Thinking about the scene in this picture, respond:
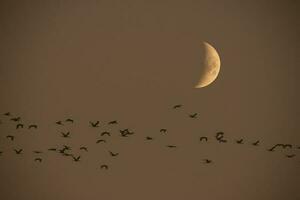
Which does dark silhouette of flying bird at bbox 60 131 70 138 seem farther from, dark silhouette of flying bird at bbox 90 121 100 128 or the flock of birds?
dark silhouette of flying bird at bbox 90 121 100 128

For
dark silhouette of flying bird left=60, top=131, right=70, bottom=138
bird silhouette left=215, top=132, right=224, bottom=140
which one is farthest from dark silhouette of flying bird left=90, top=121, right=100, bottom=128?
bird silhouette left=215, top=132, right=224, bottom=140

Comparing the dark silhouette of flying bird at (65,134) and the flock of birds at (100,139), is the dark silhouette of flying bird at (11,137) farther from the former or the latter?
the dark silhouette of flying bird at (65,134)

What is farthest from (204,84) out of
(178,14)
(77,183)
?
(77,183)

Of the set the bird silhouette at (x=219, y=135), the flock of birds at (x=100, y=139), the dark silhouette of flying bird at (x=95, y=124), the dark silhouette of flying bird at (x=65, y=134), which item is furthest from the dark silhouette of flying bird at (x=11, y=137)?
the bird silhouette at (x=219, y=135)

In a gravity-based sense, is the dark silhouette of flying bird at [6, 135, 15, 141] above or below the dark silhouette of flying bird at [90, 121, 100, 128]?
below

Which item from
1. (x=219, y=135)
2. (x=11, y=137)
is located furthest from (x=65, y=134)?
(x=219, y=135)

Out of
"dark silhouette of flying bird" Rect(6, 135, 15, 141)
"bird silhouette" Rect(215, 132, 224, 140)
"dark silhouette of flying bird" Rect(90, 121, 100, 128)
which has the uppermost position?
"dark silhouette of flying bird" Rect(90, 121, 100, 128)

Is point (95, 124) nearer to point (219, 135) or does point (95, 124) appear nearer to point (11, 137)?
point (11, 137)

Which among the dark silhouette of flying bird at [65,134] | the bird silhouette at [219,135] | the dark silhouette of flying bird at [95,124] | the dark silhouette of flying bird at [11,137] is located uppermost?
the dark silhouette of flying bird at [95,124]

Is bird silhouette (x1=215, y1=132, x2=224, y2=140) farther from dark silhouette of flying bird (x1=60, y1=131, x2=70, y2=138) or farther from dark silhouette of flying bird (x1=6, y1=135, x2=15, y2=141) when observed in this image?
dark silhouette of flying bird (x1=6, y1=135, x2=15, y2=141)

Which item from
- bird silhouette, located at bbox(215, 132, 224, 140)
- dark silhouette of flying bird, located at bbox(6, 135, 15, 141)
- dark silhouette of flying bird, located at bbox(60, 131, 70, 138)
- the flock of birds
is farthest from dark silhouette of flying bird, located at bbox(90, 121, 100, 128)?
bird silhouette, located at bbox(215, 132, 224, 140)

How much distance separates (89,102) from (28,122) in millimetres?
623

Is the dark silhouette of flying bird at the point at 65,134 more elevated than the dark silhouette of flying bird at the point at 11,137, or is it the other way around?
the dark silhouette of flying bird at the point at 65,134

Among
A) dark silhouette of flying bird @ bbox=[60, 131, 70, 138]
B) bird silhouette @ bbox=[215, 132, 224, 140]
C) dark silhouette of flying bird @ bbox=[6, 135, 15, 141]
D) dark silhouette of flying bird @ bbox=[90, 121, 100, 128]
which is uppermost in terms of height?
dark silhouette of flying bird @ bbox=[90, 121, 100, 128]
